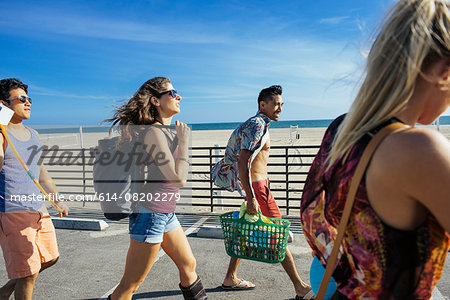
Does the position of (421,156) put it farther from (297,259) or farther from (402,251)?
(297,259)

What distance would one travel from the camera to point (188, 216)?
7.14 metres

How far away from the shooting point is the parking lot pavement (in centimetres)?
372

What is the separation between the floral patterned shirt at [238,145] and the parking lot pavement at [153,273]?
116cm

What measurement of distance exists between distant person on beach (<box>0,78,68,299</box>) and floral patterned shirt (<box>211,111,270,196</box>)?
1.89 meters

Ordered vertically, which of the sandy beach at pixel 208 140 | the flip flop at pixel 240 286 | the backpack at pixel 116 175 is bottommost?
the sandy beach at pixel 208 140

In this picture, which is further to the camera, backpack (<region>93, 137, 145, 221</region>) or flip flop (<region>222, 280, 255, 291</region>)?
flip flop (<region>222, 280, 255, 291</region>)

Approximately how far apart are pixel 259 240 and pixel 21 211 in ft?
7.01

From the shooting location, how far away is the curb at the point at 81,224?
6188mm

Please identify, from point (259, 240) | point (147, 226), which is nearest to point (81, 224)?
point (147, 226)

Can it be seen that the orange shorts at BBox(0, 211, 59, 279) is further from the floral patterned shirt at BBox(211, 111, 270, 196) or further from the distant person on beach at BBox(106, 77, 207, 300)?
the floral patterned shirt at BBox(211, 111, 270, 196)

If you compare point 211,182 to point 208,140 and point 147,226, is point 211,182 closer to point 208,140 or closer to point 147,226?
point 147,226

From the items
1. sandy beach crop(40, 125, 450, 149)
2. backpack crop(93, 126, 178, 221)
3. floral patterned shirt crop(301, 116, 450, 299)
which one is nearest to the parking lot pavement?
backpack crop(93, 126, 178, 221)

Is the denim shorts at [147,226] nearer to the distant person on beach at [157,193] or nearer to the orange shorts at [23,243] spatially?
the distant person on beach at [157,193]

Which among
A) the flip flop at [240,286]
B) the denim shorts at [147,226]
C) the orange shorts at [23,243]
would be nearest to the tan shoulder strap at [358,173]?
the denim shorts at [147,226]
